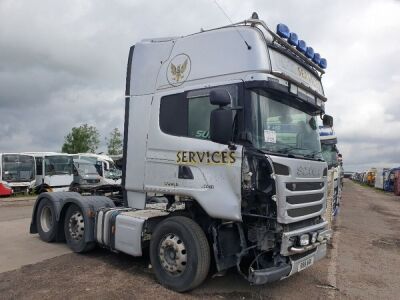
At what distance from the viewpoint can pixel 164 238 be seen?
612cm

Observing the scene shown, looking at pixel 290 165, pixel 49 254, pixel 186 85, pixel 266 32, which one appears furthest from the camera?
pixel 49 254

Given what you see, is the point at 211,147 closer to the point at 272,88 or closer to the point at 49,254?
the point at 272,88

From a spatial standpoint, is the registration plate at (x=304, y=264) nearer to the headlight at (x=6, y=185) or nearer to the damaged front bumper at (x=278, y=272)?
the damaged front bumper at (x=278, y=272)

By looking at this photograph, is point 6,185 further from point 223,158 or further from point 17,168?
point 223,158

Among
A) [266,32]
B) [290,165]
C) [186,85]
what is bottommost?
[290,165]

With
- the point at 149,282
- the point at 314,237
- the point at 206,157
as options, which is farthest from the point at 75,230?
the point at 314,237

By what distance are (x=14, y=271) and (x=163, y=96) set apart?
3.57 meters

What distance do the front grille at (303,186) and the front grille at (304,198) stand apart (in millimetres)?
97

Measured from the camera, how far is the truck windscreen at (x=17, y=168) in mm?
23014

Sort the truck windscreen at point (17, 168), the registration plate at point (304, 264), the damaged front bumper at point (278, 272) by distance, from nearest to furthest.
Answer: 1. the damaged front bumper at point (278, 272)
2. the registration plate at point (304, 264)
3. the truck windscreen at point (17, 168)

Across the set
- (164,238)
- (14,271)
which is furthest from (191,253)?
(14,271)

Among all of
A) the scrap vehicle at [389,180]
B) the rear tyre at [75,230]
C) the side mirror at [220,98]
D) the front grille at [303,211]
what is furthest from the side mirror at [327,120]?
the scrap vehicle at [389,180]

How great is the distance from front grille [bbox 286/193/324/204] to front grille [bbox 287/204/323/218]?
9 centimetres

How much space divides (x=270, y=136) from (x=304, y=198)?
1.00 metres
